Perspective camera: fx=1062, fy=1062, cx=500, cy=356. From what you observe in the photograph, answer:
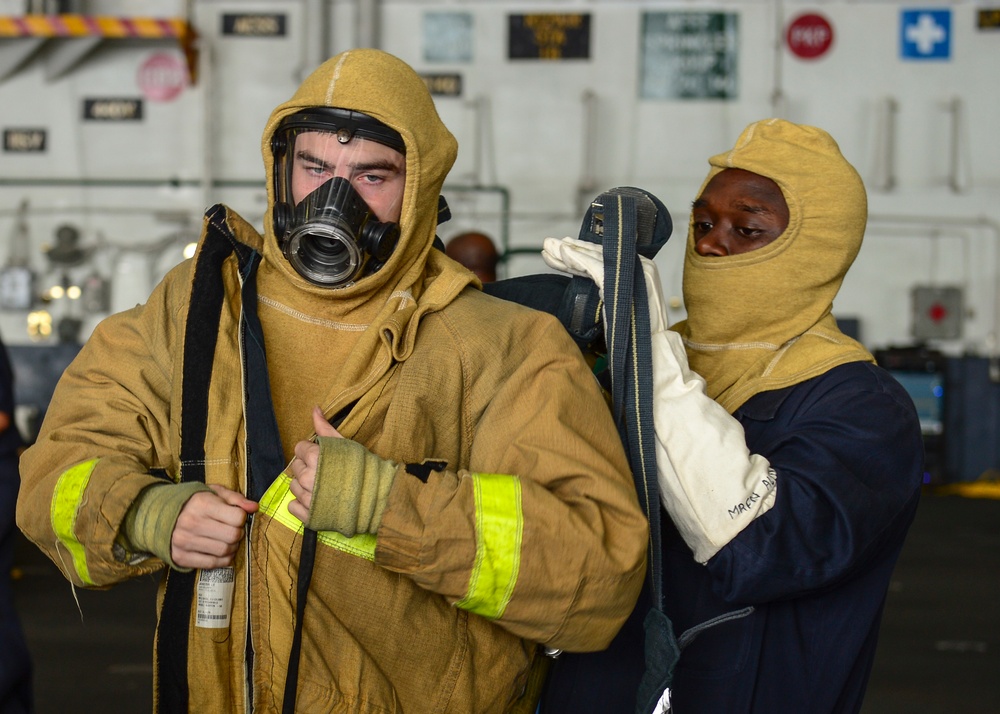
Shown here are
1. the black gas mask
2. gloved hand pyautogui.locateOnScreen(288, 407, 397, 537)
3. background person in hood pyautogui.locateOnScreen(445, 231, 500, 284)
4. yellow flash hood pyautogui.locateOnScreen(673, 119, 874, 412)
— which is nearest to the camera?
gloved hand pyautogui.locateOnScreen(288, 407, 397, 537)

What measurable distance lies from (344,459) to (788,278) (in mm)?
978

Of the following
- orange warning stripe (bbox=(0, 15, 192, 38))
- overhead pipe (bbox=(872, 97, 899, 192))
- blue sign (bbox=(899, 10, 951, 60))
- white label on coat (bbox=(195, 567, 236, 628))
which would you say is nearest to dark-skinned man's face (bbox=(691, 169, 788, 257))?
white label on coat (bbox=(195, 567, 236, 628))

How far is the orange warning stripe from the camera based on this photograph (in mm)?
8352

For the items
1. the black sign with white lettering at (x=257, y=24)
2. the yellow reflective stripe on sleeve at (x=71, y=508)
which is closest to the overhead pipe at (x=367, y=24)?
the black sign with white lettering at (x=257, y=24)

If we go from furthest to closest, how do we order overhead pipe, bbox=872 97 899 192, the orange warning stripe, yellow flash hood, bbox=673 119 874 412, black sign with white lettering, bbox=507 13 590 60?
black sign with white lettering, bbox=507 13 590 60 < overhead pipe, bbox=872 97 899 192 < the orange warning stripe < yellow flash hood, bbox=673 119 874 412

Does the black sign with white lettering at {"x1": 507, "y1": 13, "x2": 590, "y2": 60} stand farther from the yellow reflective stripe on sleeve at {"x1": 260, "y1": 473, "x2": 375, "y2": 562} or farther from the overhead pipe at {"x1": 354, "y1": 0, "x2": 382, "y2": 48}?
the yellow reflective stripe on sleeve at {"x1": 260, "y1": 473, "x2": 375, "y2": 562}

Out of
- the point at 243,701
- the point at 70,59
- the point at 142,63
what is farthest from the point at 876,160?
the point at 243,701

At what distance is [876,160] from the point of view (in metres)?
8.78

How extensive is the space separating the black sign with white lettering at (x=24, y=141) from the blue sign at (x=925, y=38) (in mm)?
7221

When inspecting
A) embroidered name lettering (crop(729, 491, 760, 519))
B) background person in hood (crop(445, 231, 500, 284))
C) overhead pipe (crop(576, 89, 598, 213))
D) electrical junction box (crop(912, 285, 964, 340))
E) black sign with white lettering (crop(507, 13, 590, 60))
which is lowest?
electrical junction box (crop(912, 285, 964, 340))

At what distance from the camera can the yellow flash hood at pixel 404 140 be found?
1.66 m

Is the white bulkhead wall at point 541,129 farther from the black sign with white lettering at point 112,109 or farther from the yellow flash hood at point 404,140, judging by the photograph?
the yellow flash hood at point 404,140

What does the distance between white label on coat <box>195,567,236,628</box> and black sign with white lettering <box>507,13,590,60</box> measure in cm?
786

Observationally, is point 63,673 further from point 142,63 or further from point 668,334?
point 142,63
